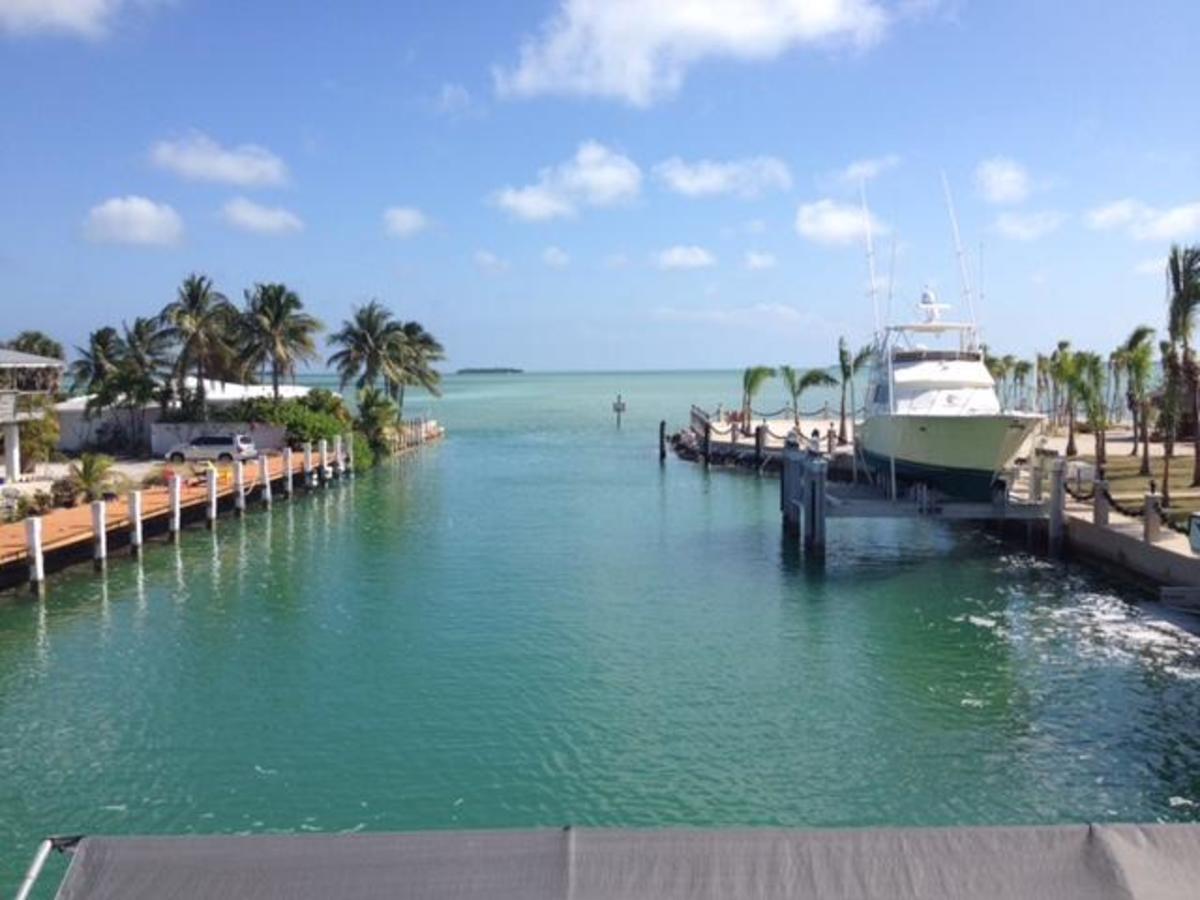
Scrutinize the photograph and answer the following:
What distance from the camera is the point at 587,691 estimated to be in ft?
62.2

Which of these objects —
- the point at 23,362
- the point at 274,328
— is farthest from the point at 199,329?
the point at 23,362

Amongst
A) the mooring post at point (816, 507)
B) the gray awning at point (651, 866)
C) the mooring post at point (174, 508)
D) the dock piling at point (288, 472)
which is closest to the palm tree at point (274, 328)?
the dock piling at point (288, 472)

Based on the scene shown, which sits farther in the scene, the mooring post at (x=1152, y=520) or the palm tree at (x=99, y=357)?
the palm tree at (x=99, y=357)

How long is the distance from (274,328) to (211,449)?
12253 millimetres

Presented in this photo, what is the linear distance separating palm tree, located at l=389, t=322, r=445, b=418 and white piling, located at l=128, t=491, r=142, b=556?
39.1 meters

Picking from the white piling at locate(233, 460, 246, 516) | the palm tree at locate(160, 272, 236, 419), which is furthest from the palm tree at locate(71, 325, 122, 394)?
the white piling at locate(233, 460, 246, 516)

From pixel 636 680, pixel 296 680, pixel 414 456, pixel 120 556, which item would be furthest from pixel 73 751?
pixel 414 456

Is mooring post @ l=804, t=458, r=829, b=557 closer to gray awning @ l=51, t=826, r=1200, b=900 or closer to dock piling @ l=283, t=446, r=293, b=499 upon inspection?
dock piling @ l=283, t=446, r=293, b=499

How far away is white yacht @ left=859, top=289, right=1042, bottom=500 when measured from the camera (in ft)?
101

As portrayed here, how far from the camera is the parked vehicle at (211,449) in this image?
171 feet

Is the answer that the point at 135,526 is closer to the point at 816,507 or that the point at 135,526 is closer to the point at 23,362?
the point at 23,362

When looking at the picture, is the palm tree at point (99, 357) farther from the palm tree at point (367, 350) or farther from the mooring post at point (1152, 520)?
the mooring post at point (1152, 520)

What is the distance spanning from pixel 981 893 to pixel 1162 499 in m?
29.0

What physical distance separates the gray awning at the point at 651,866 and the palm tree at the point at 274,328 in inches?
2325
